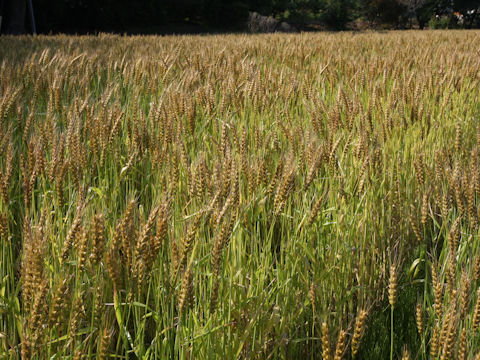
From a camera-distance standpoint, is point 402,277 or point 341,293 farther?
point 402,277

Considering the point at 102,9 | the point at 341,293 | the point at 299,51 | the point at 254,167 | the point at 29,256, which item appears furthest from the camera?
the point at 102,9

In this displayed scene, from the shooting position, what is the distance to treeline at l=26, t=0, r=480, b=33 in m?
18.1

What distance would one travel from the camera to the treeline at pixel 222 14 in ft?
59.3

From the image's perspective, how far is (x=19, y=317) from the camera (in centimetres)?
97

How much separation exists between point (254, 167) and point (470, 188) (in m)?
0.54

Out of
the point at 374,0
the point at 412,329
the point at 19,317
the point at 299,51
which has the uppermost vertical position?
the point at 374,0

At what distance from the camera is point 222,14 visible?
22.2 metres

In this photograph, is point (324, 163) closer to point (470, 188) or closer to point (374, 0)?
point (470, 188)

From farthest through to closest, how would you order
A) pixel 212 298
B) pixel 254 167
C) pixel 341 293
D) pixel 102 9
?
pixel 102 9
pixel 254 167
pixel 341 293
pixel 212 298

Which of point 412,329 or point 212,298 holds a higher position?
point 212,298

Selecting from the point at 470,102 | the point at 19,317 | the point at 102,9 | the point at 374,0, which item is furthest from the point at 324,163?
the point at 374,0

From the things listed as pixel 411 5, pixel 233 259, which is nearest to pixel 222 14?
pixel 411 5

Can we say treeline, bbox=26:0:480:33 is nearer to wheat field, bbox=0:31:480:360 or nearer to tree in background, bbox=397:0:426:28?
tree in background, bbox=397:0:426:28

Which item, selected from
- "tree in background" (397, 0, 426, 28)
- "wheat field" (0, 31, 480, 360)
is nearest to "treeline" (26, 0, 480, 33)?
"tree in background" (397, 0, 426, 28)
